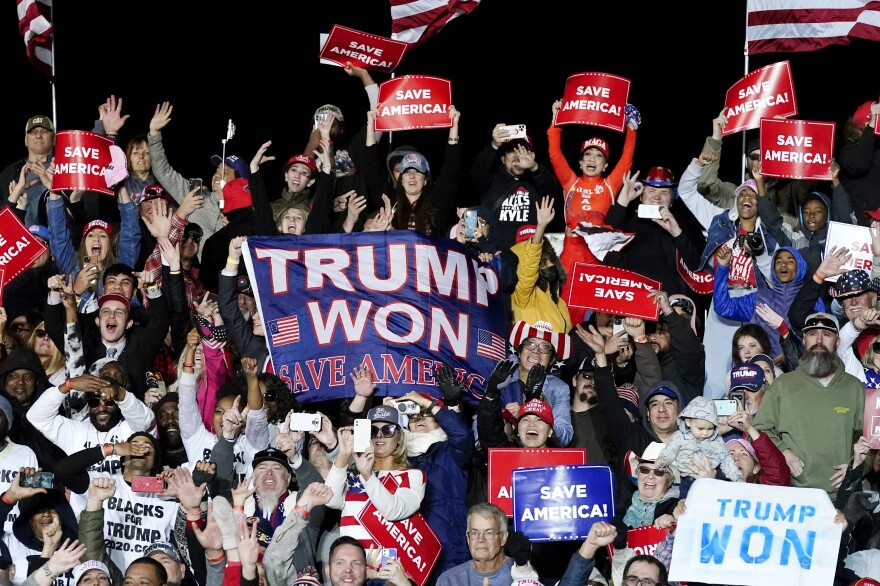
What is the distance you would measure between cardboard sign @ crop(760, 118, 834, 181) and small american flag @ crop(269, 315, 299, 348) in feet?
9.76

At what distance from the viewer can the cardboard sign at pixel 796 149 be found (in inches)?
473

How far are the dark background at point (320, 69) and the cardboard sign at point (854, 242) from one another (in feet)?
11.3

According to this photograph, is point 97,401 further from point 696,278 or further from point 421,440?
point 696,278

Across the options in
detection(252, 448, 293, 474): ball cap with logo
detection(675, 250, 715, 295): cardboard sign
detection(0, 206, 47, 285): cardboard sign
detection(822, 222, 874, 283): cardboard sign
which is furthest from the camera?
detection(675, 250, 715, 295): cardboard sign

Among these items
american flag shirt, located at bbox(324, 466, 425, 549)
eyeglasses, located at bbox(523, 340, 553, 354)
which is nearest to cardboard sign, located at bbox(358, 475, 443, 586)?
american flag shirt, located at bbox(324, 466, 425, 549)

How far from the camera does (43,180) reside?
1239 cm

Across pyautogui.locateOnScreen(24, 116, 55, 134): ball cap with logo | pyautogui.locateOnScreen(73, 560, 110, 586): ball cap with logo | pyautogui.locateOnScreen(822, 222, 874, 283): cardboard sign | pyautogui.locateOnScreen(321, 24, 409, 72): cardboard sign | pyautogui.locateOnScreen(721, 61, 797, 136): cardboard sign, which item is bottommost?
pyautogui.locateOnScreen(73, 560, 110, 586): ball cap with logo

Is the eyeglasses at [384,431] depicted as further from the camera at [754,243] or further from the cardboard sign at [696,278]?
the cardboard sign at [696,278]

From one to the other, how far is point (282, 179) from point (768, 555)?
9.17 meters

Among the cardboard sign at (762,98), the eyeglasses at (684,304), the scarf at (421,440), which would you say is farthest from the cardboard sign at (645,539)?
the cardboard sign at (762,98)

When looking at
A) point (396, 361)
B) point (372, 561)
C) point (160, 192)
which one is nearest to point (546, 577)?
point (372, 561)

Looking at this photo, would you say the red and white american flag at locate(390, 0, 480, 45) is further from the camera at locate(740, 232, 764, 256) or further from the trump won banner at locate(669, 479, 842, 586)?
the trump won banner at locate(669, 479, 842, 586)

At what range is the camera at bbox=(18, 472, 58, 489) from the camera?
9844 mm

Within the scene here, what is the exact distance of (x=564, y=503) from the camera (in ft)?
31.0
